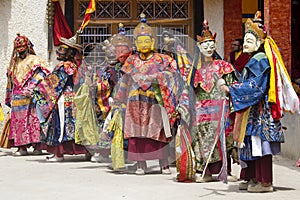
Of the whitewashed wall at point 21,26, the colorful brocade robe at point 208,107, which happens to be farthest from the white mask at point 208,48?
the whitewashed wall at point 21,26

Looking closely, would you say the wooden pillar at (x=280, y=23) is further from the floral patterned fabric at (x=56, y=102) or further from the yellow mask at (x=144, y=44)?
the floral patterned fabric at (x=56, y=102)

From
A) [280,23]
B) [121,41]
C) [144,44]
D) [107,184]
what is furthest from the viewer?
[280,23]

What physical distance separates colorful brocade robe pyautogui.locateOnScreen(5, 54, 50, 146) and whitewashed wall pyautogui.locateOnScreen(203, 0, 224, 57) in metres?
3.91

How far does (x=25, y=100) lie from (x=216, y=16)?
4.45 m

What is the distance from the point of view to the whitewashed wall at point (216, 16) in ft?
45.1

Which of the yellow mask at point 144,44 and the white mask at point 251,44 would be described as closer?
the white mask at point 251,44

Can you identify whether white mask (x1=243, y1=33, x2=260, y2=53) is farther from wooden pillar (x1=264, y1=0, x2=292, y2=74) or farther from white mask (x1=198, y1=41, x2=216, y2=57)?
wooden pillar (x1=264, y1=0, x2=292, y2=74)

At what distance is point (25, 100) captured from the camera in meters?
11.3

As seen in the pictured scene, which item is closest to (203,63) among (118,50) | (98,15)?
(118,50)

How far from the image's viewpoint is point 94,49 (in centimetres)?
1277

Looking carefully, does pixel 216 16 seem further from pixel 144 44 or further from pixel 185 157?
pixel 185 157

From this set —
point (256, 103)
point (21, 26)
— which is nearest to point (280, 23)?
point (256, 103)

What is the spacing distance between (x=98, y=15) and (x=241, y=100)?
6.97m

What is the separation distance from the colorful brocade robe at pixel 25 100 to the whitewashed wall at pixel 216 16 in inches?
154
